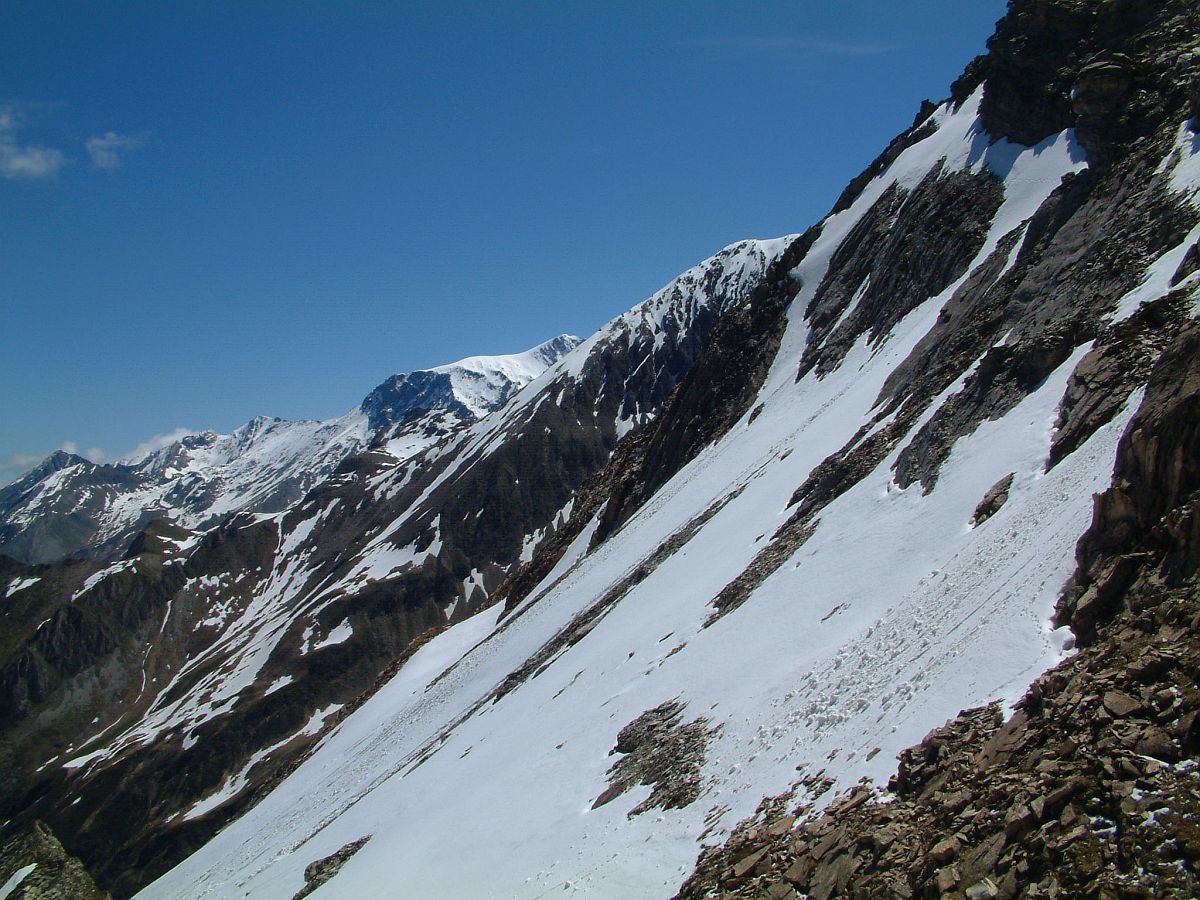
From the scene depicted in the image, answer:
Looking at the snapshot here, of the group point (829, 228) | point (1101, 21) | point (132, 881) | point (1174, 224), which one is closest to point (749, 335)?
point (829, 228)

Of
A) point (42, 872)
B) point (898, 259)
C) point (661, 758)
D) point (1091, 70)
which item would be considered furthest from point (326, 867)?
point (898, 259)

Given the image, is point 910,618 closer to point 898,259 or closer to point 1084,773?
point 1084,773

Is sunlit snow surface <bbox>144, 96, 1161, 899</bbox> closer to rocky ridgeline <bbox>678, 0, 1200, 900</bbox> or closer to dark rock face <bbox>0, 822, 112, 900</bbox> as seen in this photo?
rocky ridgeline <bbox>678, 0, 1200, 900</bbox>

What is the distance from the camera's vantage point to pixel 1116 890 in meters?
6.13

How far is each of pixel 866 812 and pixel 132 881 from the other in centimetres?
14981

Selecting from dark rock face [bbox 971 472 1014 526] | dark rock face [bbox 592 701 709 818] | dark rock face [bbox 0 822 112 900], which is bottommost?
dark rock face [bbox 592 701 709 818]

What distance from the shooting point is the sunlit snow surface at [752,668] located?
42.2 feet

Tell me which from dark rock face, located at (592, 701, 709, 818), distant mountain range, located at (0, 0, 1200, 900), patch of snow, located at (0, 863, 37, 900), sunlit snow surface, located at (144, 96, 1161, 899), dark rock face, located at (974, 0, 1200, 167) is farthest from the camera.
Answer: patch of snow, located at (0, 863, 37, 900)

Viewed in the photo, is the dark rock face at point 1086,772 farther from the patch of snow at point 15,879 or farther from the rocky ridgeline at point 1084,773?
the patch of snow at point 15,879

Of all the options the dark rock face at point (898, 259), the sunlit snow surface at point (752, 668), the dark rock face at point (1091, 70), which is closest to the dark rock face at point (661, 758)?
the sunlit snow surface at point (752, 668)

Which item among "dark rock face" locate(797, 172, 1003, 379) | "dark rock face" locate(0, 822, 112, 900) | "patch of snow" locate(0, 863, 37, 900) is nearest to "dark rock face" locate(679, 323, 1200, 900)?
"dark rock face" locate(0, 822, 112, 900)

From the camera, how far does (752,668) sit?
61.3ft

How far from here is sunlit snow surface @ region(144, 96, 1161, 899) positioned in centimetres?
1285

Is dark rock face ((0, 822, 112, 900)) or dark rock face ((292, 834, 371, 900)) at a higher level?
dark rock face ((0, 822, 112, 900))
